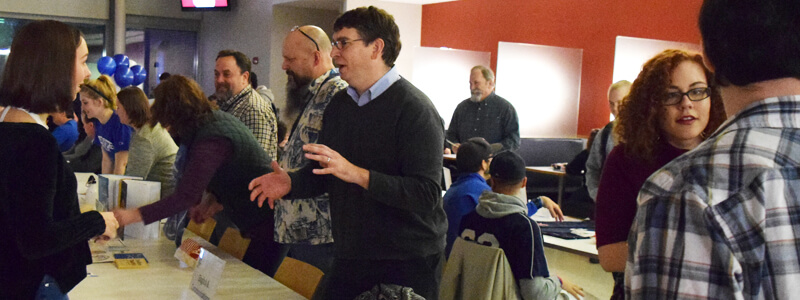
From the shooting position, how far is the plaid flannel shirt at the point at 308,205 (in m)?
2.53

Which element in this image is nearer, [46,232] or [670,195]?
[670,195]

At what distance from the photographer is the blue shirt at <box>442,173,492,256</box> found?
312 cm

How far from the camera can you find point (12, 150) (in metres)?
1.51

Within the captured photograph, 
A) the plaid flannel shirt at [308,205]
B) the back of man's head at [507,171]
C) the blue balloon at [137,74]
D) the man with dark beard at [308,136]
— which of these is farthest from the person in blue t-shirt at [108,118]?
the blue balloon at [137,74]

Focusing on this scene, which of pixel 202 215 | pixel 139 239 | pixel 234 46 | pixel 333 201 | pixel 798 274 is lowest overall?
pixel 139 239

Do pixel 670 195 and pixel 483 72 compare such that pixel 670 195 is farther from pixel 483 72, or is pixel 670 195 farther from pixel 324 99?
pixel 483 72

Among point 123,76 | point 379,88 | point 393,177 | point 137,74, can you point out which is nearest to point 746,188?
point 393,177

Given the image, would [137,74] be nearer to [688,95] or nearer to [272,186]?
[272,186]

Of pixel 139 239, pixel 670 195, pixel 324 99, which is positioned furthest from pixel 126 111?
pixel 670 195

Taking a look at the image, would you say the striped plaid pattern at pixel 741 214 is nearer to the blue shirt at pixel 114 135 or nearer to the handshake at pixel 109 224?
the handshake at pixel 109 224

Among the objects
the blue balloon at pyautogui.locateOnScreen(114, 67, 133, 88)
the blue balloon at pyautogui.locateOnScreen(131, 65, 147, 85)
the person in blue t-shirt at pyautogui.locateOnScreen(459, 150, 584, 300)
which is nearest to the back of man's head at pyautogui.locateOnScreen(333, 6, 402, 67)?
the person in blue t-shirt at pyautogui.locateOnScreen(459, 150, 584, 300)

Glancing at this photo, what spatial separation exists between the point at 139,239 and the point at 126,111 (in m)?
0.90

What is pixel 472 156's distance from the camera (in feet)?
10.7

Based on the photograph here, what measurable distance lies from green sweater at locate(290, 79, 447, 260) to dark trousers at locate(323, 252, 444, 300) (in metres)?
0.03
